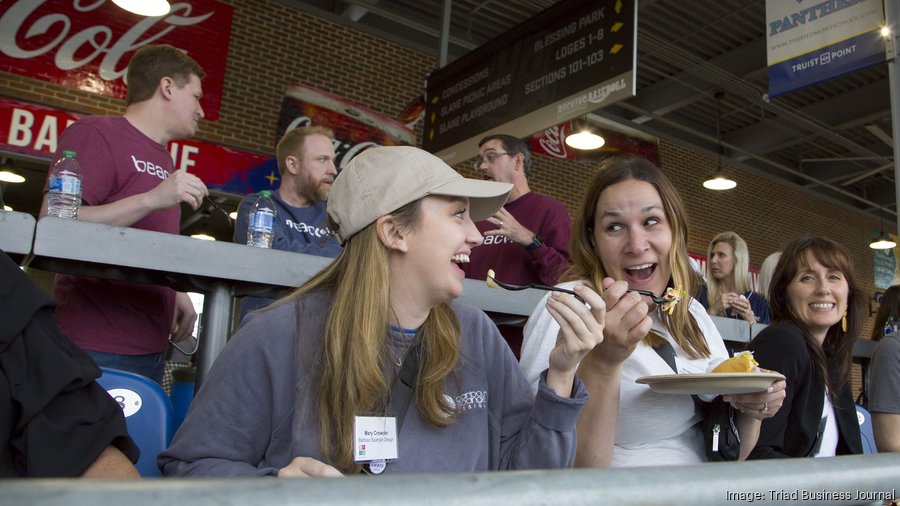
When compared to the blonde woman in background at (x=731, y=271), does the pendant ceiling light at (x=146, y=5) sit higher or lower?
higher

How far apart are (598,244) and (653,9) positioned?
24.9 feet

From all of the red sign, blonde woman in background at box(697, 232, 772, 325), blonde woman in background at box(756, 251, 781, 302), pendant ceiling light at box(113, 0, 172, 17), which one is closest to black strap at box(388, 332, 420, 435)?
blonde woman in background at box(756, 251, 781, 302)

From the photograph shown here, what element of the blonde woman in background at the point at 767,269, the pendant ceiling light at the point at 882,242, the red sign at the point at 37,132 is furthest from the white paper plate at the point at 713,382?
the pendant ceiling light at the point at 882,242

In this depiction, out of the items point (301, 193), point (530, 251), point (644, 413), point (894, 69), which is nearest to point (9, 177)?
point (301, 193)

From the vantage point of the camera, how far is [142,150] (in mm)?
2904

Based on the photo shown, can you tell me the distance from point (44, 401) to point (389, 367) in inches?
26.6

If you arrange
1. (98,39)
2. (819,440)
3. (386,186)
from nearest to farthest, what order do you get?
(386,186) < (819,440) < (98,39)

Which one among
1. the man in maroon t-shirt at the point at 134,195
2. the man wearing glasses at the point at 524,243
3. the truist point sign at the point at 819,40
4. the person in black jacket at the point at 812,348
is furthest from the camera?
the truist point sign at the point at 819,40

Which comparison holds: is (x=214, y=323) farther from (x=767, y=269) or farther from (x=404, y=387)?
(x=767, y=269)

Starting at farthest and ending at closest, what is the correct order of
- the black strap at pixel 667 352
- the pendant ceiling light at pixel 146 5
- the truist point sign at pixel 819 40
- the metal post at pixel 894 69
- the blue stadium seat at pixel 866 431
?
the pendant ceiling light at pixel 146 5 → the truist point sign at pixel 819 40 → the metal post at pixel 894 69 → the blue stadium seat at pixel 866 431 → the black strap at pixel 667 352

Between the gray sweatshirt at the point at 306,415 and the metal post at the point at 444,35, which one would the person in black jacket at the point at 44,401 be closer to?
the gray sweatshirt at the point at 306,415

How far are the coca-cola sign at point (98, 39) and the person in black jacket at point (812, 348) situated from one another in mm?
6659

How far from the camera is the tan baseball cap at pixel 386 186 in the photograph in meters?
1.69

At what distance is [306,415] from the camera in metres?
1.48
